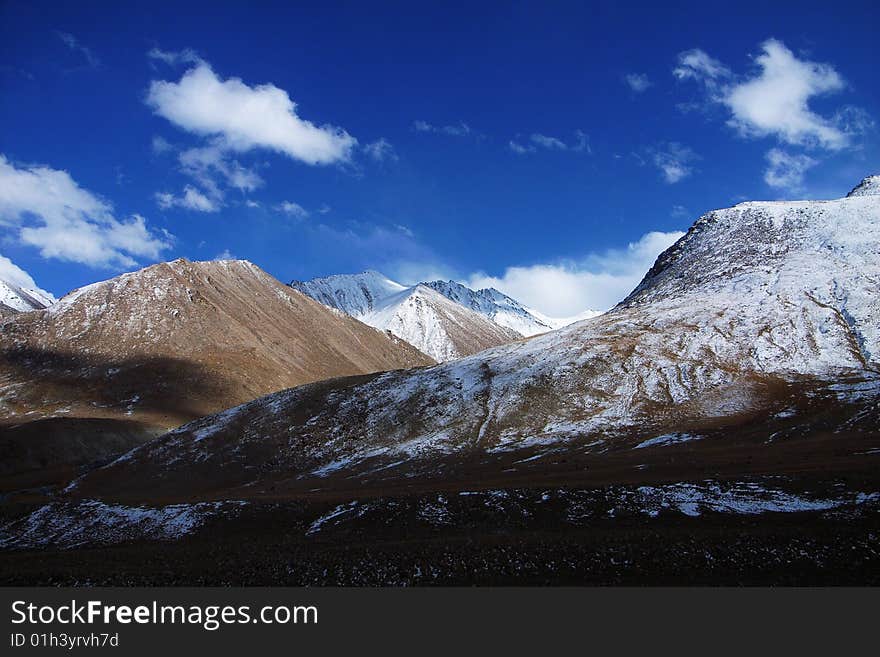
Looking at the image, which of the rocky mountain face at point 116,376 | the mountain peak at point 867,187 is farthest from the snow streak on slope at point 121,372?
the mountain peak at point 867,187

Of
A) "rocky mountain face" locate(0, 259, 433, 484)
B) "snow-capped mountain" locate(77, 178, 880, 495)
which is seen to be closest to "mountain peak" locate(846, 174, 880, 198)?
"snow-capped mountain" locate(77, 178, 880, 495)

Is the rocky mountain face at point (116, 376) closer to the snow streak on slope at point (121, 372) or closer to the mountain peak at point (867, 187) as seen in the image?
the snow streak on slope at point (121, 372)

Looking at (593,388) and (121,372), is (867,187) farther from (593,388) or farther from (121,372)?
(121,372)

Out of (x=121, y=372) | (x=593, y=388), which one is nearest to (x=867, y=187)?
(x=593, y=388)
